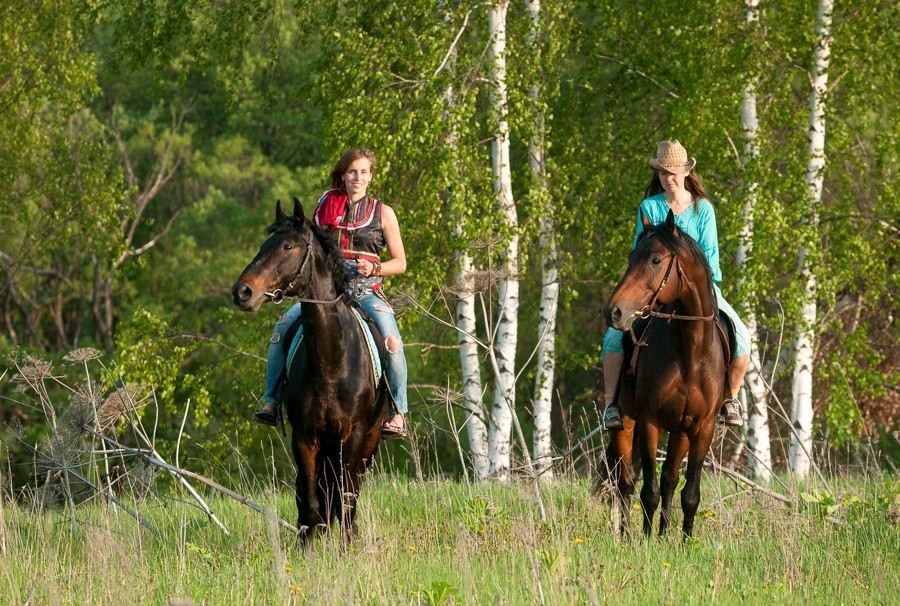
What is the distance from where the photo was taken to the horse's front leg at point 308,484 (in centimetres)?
793

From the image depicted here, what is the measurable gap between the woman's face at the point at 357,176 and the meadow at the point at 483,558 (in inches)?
78.3

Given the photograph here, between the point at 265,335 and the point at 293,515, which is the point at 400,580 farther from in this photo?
the point at 265,335

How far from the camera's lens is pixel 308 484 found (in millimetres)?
7941

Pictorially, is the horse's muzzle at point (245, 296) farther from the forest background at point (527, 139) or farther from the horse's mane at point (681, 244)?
the forest background at point (527, 139)

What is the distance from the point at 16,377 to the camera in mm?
7844

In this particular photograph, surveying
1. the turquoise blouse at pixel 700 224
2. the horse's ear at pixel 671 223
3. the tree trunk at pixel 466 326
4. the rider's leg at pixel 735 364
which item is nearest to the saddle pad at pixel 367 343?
the turquoise blouse at pixel 700 224

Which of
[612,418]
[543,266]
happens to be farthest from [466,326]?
[612,418]

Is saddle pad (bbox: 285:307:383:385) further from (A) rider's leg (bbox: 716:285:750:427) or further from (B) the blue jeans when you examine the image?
(A) rider's leg (bbox: 716:285:750:427)

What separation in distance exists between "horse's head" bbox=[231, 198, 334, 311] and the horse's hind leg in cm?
257

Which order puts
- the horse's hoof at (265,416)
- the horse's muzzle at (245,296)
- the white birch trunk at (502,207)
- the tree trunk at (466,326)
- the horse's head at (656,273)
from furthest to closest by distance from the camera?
1. the white birch trunk at (502,207)
2. the tree trunk at (466,326)
3. the horse's hoof at (265,416)
4. the horse's head at (656,273)
5. the horse's muzzle at (245,296)

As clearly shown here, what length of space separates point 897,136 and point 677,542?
27.7ft

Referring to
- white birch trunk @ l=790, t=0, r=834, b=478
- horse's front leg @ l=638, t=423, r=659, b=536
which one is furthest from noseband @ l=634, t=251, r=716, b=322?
white birch trunk @ l=790, t=0, r=834, b=478

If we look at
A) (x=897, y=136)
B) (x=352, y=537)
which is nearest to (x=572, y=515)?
(x=352, y=537)

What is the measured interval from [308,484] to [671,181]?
116 inches
